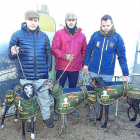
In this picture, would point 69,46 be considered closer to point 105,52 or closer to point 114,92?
point 105,52

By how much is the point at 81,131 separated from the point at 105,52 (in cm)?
170

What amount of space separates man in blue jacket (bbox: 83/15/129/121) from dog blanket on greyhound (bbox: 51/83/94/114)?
24.5 inches

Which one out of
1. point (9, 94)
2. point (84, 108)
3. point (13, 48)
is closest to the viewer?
point (13, 48)

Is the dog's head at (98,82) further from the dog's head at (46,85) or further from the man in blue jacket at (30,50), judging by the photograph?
the man in blue jacket at (30,50)

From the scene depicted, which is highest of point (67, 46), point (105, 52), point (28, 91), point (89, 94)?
point (67, 46)

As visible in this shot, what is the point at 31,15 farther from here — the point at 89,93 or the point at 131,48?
the point at 131,48

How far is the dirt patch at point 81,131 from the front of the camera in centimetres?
294

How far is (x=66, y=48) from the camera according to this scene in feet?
10.7

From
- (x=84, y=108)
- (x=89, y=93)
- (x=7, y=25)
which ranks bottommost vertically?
(x=84, y=108)

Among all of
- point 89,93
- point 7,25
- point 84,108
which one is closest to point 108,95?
point 89,93

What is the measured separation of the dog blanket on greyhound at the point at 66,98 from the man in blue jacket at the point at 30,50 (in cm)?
41

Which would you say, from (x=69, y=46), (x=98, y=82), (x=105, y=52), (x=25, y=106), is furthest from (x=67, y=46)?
(x=25, y=106)

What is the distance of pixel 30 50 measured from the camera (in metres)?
2.76

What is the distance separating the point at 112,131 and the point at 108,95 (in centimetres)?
79
